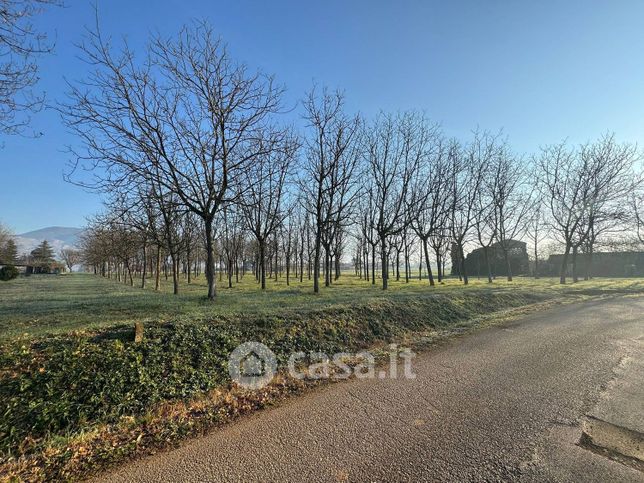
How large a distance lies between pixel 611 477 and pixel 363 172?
70.0 feet

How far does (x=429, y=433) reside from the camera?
11.6 ft

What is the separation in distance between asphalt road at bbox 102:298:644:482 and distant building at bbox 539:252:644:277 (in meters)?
48.6

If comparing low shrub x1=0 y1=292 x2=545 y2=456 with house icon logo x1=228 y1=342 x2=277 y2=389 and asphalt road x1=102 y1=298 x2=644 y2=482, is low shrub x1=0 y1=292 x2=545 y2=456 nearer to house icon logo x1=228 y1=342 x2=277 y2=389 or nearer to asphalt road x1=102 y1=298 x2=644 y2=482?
house icon logo x1=228 y1=342 x2=277 y2=389

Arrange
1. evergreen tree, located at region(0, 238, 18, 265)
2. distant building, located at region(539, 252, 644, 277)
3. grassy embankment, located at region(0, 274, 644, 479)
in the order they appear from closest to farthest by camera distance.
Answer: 1. grassy embankment, located at region(0, 274, 644, 479)
2. distant building, located at region(539, 252, 644, 277)
3. evergreen tree, located at region(0, 238, 18, 265)

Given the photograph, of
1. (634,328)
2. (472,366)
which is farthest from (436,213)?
(472,366)

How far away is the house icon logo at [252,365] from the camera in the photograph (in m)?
5.05

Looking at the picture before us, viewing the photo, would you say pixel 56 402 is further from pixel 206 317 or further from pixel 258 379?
pixel 206 317

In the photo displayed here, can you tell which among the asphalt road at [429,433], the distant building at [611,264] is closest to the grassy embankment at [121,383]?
the asphalt road at [429,433]

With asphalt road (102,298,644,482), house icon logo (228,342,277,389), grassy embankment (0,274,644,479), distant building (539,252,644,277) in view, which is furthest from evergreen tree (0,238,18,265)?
distant building (539,252,644,277)

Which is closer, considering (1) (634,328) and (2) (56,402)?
(2) (56,402)

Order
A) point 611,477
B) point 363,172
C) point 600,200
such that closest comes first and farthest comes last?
1. point 611,477
2. point 363,172
3. point 600,200

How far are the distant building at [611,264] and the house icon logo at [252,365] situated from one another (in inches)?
2006

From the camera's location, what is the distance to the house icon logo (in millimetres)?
5055

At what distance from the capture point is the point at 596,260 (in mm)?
48031
